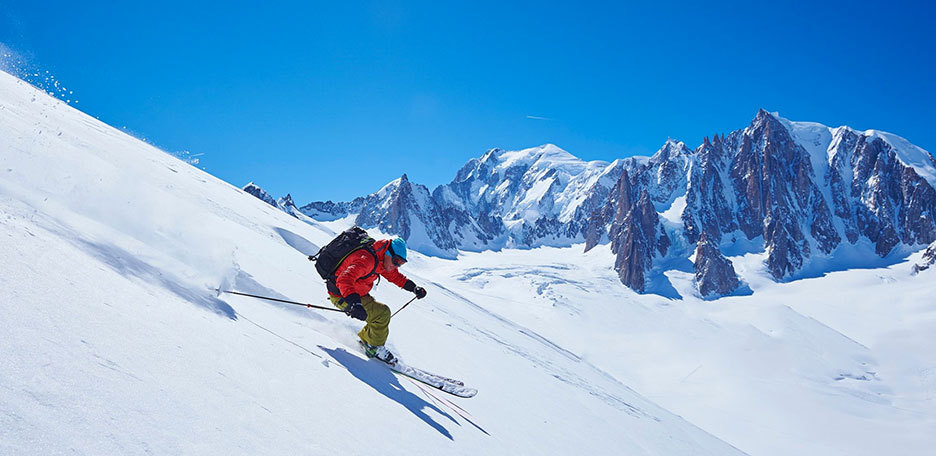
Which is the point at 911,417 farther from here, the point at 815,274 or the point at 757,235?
the point at 757,235

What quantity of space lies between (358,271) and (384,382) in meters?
1.74

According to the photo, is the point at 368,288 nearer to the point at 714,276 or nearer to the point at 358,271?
the point at 358,271

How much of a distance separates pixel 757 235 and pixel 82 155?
186m

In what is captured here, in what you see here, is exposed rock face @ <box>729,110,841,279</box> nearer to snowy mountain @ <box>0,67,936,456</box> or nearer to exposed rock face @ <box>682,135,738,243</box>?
exposed rock face @ <box>682,135,738,243</box>

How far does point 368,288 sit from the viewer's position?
7.31 metres

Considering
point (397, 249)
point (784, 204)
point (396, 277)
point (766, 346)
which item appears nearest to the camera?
point (397, 249)

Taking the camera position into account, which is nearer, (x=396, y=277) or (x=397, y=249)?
(x=397, y=249)

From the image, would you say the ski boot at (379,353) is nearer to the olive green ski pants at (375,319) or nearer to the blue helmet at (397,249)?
the olive green ski pants at (375,319)

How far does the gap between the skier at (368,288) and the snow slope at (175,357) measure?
406 millimetres

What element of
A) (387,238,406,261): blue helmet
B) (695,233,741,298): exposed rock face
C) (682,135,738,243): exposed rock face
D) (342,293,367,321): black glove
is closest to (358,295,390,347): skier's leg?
(342,293,367,321): black glove

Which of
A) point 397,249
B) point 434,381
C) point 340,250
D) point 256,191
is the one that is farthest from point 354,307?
point 256,191

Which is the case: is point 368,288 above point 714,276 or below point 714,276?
below

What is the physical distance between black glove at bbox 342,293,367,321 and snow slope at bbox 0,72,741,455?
24.3 inches

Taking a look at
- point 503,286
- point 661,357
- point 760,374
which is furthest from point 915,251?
point 503,286
